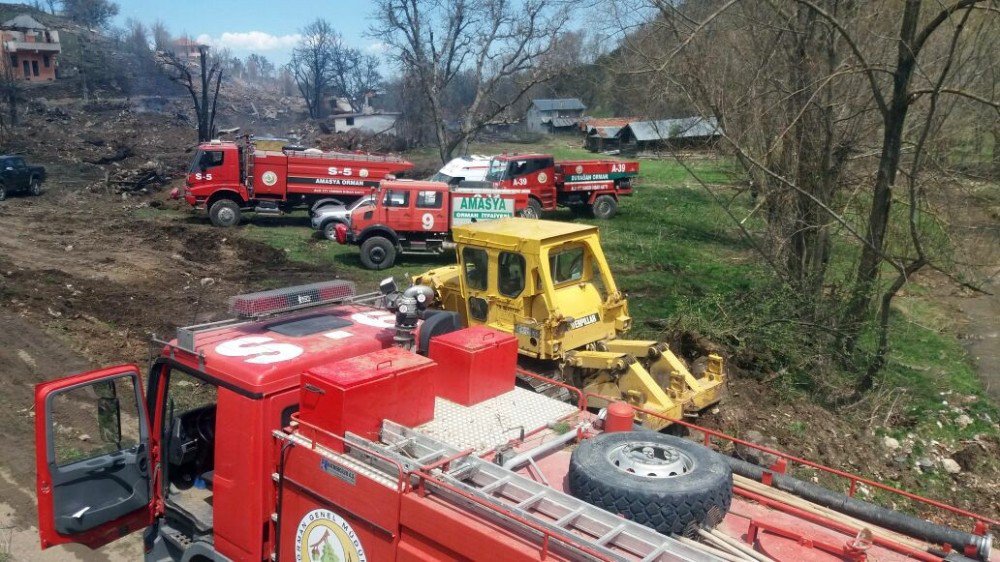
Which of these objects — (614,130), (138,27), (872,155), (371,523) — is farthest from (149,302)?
(138,27)

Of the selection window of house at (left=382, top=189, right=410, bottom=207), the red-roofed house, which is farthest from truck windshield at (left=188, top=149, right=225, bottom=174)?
the red-roofed house

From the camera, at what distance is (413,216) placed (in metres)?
19.0

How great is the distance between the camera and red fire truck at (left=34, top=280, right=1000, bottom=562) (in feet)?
11.3

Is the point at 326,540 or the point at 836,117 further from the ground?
the point at 836,117

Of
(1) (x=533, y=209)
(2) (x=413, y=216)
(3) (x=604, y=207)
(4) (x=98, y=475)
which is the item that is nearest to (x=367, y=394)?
(4) (x=98, y=475)

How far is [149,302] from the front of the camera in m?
14.4

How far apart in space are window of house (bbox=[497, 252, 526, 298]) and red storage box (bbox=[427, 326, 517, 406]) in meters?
3.61

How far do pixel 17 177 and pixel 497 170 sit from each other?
55.3ft

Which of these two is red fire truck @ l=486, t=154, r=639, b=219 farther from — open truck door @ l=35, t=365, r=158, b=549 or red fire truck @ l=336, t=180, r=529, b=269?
open truck door @ l=35, t=365, r=158, b=549

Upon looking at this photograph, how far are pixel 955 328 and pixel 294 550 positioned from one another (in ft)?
50.5

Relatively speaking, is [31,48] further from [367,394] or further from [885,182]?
[367,394]

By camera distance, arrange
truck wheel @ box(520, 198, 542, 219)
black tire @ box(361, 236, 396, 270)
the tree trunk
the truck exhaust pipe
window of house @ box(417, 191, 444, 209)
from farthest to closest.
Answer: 1. truck wheel @ box(520, 198, 542, 219)
2. window of house @ box(417, 191, 444, 209)
3. black tire @ box(361, 236, 396, 270)
4. the tree trunk
5. the truck exhaust pipe

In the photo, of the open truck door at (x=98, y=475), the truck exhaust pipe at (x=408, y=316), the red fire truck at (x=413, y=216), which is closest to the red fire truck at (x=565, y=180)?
the red fire truck at (x=413, y=216)

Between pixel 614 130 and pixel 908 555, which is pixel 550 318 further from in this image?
A: pixel 614 130
